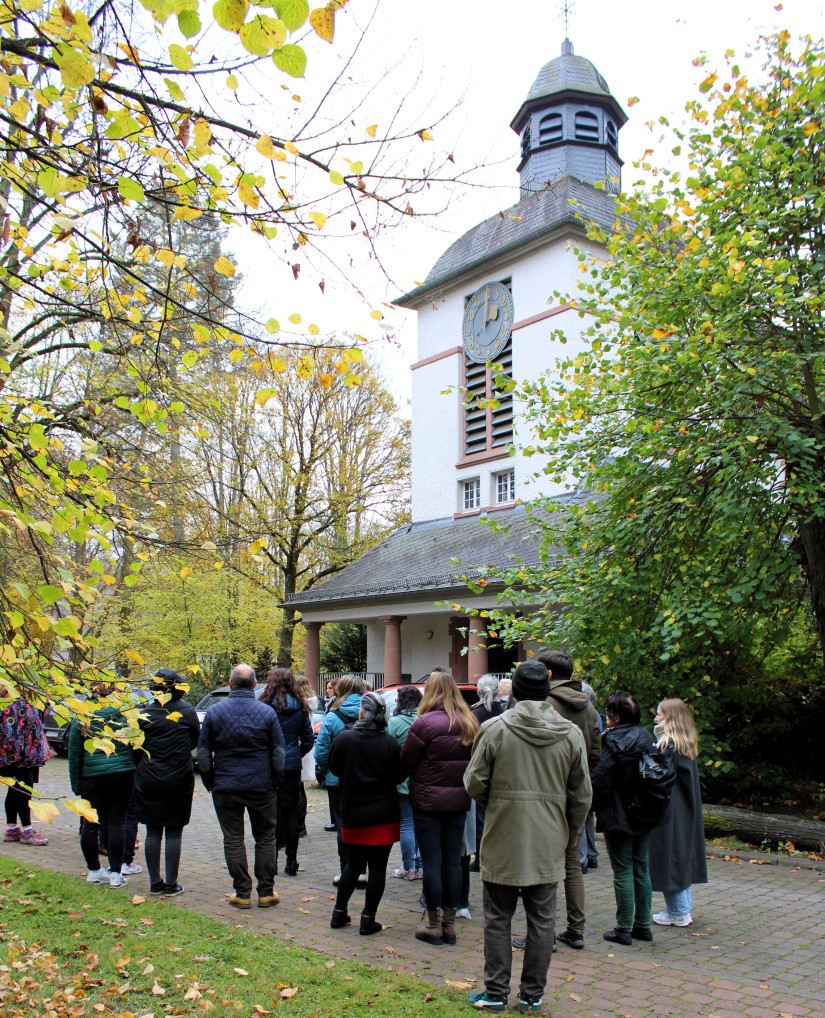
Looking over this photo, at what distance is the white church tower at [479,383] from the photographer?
22.2 meters

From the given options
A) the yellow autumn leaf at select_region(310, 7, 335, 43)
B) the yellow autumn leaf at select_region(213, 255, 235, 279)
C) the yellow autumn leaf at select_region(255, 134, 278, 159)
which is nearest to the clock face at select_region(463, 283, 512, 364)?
the yellow autumn leaf at select_region(213, 255, 235, 279)

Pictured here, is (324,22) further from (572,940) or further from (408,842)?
(408,842)

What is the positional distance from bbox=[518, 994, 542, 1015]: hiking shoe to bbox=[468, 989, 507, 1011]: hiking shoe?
0.10 m

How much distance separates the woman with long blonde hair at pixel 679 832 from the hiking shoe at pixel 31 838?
6.70 metres

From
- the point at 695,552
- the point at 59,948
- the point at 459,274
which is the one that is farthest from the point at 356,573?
the point at 59,948

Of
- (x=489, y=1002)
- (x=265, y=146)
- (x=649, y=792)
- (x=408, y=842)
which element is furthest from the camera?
(x=408, y=842)

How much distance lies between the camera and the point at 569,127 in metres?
27.5

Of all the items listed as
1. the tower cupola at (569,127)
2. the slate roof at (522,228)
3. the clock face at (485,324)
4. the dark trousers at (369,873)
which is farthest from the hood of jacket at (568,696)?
the tower cupola at (569,127)

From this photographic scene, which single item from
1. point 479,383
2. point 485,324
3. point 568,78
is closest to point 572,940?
point 479,383

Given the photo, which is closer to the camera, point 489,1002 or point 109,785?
point 489,1002

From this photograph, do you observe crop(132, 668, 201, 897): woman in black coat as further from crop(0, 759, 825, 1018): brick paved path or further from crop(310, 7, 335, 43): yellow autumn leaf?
crop(310, 7, 335, 43): yellow autumn leaf

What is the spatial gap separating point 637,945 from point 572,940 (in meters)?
0.46

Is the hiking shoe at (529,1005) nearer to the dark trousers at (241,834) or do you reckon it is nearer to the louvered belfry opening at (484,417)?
the dark trousers at (241,834)

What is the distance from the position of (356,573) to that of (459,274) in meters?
8.86
